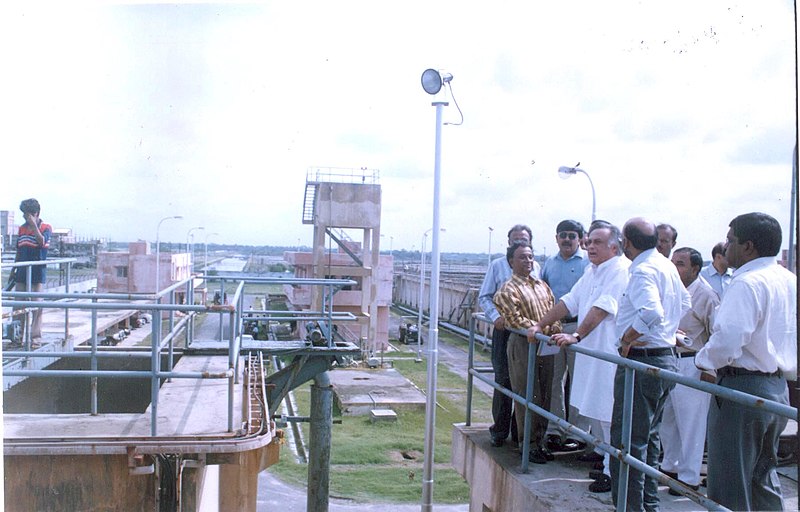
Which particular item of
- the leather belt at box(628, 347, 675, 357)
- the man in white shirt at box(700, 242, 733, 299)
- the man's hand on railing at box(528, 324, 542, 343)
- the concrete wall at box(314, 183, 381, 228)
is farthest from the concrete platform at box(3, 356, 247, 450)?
the concrete wall at box(314, 183, 381, 228)

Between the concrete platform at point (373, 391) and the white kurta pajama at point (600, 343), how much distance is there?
59.7 ft

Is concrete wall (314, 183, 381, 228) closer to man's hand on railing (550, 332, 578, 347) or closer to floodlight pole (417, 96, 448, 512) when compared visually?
floodlight pole (417, 96, 448, 512)

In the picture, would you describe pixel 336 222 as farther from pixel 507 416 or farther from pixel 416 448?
pixel 507 416

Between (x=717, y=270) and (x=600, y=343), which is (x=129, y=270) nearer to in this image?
(x=717, y=270)

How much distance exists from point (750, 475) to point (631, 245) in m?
1.41

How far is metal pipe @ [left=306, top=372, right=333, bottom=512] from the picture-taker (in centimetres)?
1016

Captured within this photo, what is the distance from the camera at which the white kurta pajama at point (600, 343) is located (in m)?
4.29

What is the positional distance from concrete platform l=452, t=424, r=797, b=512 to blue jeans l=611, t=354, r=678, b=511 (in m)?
0.37

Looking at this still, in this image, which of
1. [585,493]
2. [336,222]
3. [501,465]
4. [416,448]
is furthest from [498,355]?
Answer: [336,222]

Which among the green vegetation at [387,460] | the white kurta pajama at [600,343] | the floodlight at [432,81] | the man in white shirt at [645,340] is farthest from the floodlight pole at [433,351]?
the green vegetation at [387,460]

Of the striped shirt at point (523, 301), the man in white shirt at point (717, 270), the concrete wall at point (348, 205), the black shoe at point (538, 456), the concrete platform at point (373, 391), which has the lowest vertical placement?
the concrete platform at point (373, 391)

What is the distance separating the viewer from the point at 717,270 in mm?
5527

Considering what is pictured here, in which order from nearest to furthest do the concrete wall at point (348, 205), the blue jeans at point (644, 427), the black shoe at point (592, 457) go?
the blue jeans at point (644, 427) < the black shoe at point (592, 457) < the concrete wall at point (348, 205)

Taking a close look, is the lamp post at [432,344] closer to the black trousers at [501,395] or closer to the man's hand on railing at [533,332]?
the black trousers at [501,395]
